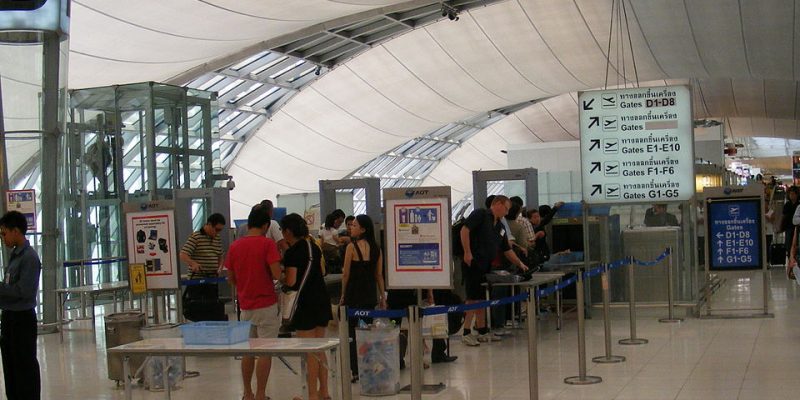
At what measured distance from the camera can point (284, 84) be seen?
1634 inches

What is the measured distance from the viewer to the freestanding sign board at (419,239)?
29.5 ft

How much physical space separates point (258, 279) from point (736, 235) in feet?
26.2

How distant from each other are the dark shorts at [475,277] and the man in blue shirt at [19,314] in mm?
5172

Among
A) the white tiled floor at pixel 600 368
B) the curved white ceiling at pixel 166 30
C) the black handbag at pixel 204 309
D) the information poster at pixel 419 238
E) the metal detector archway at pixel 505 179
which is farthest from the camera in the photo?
the curved white ceiling at pixel 166 30

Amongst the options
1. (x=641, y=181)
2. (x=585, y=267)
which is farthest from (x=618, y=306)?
(x=641, y=181)

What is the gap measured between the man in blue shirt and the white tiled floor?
1.61m

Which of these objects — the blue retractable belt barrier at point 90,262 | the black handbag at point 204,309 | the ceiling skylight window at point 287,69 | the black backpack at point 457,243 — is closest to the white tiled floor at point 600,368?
the black handbag at point 204,309

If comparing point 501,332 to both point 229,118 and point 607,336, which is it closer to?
point 607,336

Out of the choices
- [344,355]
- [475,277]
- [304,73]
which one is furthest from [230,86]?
[344,355]

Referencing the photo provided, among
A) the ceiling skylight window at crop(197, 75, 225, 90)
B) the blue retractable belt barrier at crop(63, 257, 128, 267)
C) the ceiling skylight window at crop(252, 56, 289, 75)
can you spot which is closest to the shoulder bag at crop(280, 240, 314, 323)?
the blue retractable belt barrier at crop(63, 257, 128, 267)

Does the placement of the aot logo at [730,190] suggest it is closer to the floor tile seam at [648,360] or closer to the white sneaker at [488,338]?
the floor tile seam at [648,360]

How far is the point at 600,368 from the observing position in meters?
9.70

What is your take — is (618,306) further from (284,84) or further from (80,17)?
(284,84)

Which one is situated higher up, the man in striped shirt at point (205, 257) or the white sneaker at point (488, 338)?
the man in striped shirt at point (205, 257)
